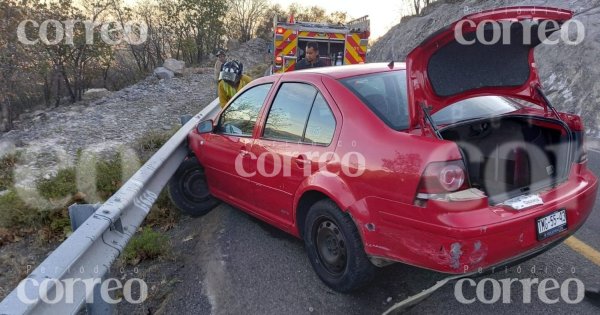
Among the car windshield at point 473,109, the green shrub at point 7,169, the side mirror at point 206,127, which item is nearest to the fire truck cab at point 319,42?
the green shrub at point 7,169

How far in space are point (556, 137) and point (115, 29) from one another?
27.0 meters

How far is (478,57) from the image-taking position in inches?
114

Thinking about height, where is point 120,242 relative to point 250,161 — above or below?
below

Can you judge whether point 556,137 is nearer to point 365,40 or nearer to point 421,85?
point 421,85

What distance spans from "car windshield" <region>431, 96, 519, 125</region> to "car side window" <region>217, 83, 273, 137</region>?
65.1 inches

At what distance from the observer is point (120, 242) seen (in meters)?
2.95

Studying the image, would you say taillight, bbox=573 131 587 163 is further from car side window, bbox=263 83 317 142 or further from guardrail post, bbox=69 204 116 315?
guardrail post, bbox=69 204 116 315

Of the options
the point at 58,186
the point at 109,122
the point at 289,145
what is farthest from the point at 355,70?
the point at 109,122

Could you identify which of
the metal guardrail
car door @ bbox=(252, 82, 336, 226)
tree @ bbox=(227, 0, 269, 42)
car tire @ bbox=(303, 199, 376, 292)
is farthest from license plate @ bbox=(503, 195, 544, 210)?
tree @ bbox=(227, 0, 269, 42)

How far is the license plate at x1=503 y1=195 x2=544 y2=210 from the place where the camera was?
2.68m

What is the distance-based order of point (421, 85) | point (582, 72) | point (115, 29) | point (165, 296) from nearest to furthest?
1. point (421, 85)
2. point (165, 296)
3. point (582, 72)
4. point (115, 29)

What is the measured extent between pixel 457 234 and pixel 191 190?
340cm

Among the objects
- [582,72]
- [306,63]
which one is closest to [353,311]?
[306,63]

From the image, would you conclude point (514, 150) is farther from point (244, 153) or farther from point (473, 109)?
point (244, 153)
